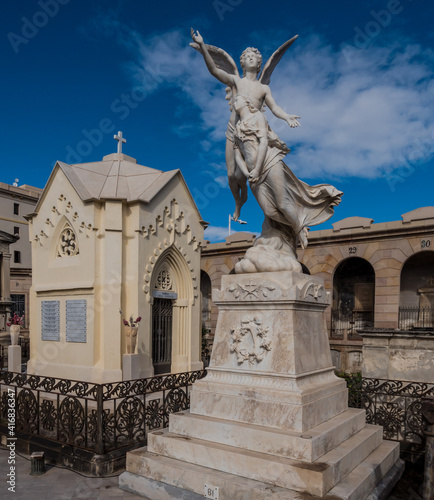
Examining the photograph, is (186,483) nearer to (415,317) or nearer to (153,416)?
(153,416)

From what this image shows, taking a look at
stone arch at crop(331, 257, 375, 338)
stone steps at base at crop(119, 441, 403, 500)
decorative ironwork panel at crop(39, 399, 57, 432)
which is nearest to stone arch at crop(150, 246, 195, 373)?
decorative ironwork panel at crop(39, 399, 57, 432)

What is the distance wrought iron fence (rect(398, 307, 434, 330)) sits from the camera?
20484mm

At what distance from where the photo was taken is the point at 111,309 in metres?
11.5

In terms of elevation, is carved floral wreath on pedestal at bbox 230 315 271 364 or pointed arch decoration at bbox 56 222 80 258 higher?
pointed arch decoration at bbox 56 222 80 258

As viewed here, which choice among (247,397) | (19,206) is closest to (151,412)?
(247,397)

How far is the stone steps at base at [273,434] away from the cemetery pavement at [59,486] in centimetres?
102

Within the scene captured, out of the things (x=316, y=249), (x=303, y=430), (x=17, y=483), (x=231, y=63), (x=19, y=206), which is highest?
(x=19, y=206)

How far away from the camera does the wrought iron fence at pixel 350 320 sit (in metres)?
22.6

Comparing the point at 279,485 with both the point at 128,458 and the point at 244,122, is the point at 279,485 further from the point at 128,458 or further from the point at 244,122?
the point at 244,122

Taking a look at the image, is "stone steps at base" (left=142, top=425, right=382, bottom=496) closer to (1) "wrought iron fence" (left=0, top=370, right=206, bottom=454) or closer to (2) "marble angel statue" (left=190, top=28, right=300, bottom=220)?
(1) "wrought iron fence" (left=0, top=370, right=206, bottom=454)

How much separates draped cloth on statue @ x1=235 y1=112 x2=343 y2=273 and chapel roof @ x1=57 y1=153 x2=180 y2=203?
22.7 ft

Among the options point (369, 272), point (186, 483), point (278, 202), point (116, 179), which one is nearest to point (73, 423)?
point (186, 483)

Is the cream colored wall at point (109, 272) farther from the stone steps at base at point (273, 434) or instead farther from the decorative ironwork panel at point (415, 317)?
the decorative ironwork panel at point (415, 317)

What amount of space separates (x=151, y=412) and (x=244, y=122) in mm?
5149
